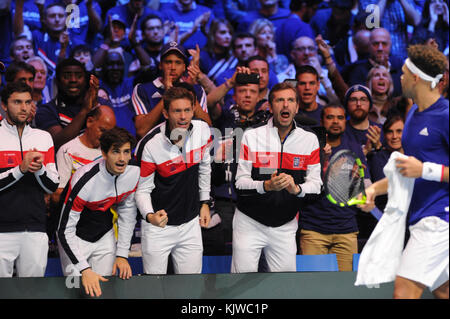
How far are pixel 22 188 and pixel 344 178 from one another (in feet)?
7.80

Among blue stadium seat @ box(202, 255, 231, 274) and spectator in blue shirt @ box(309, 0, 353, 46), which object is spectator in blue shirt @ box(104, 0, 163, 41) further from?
blue stadium seat @ box(202, 255, 231, 274)

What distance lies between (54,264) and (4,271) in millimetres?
451

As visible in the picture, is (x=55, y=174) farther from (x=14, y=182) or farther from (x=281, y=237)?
(x=281, y=237)

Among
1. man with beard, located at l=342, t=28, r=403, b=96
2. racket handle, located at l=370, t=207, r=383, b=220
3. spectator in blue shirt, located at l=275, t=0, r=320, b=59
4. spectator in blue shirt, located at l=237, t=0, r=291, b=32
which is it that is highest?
spectator in blue shirt, located at l=237, t=0, r=291, b=32

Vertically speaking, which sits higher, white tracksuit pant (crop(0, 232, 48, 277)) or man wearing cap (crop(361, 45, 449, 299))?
man wearing cap (crop(361, 45, 449, 299))

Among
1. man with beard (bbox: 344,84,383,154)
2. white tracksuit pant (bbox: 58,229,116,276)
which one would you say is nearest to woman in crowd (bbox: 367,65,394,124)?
man with beard (bbox: 344,84,383,154)

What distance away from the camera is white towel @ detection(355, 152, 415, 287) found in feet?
12.5

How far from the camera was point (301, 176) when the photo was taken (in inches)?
194

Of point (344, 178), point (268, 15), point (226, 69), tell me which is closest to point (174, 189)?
point (344, 178)

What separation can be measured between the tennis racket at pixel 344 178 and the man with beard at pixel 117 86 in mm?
2293

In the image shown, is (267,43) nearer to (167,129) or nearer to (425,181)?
(167,129)

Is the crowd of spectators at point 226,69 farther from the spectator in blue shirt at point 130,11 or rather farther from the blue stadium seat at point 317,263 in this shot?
the blue stadium seat at point 317,263

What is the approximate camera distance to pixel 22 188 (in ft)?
15.8

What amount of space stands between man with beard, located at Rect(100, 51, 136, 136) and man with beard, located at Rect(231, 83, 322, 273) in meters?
1.33
